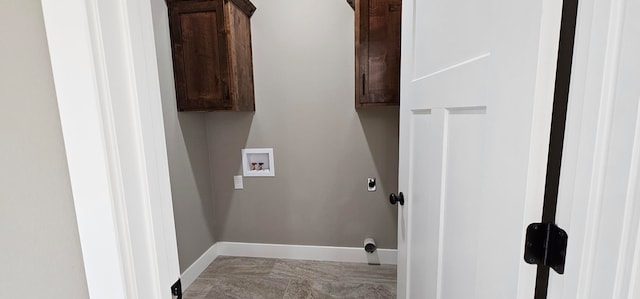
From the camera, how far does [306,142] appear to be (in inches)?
86.0

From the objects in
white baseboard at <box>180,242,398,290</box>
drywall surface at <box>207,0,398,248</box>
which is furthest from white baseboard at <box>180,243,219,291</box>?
drywall surface at <box>207,0,398,248</box>

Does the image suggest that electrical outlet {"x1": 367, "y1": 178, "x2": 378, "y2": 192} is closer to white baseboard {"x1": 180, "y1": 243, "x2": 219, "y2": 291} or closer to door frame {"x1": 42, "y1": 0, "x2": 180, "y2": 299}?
white baseboard {"x1": 180, "y1": 243, "x2": 219, "y2": 291}

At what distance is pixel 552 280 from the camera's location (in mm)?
468

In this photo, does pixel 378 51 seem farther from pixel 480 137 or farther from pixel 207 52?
pixel 480 137

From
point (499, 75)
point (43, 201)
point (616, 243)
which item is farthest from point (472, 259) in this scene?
point (43, 201)

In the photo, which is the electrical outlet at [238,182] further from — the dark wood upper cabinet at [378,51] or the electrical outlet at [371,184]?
the dark wood upper cabinet at [378,51]

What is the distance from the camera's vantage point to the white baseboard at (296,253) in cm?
222

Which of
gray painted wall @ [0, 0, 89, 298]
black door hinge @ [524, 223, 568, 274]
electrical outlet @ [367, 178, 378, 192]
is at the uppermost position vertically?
gray painted wall @ [0, 0, 89, 298]

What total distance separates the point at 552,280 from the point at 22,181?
929 millimetres

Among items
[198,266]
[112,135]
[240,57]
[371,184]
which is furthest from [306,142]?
[112,135]

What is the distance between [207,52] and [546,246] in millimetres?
1958

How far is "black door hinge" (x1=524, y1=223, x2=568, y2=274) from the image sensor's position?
1.48 ft

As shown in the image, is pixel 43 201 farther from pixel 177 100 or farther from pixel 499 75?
pixel 177 100

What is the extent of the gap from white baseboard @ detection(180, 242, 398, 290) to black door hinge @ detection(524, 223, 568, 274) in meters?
1.87
